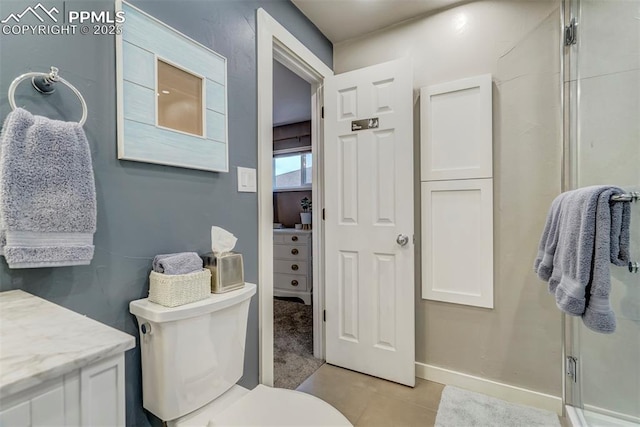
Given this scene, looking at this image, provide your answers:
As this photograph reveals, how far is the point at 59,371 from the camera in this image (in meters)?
0.42

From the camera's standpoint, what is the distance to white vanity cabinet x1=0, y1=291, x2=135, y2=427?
1.30ft

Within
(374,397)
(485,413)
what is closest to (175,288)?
(374,397)

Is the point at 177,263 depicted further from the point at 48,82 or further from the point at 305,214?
the point at 305,214

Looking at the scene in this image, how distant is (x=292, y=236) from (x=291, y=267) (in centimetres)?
39

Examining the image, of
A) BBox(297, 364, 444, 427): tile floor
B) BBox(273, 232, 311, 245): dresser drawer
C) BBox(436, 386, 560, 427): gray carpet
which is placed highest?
BBox(273, 232, 311, 245): dresser drawer

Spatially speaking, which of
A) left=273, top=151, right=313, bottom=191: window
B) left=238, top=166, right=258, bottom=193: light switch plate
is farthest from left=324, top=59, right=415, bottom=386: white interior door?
left=273, top=151, right=313, bottom=191: window

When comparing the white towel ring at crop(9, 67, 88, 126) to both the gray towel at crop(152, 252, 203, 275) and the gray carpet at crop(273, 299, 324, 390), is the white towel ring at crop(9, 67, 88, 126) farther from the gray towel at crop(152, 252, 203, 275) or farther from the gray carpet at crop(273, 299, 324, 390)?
the gray carpet at crop(273, 299, 324, 390)

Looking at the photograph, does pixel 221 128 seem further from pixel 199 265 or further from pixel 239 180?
pixel 199 265

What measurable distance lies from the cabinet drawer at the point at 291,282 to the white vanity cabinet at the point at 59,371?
293 cm

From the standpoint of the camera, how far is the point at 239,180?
1.36 metres

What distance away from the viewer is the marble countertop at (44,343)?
1.31 ft

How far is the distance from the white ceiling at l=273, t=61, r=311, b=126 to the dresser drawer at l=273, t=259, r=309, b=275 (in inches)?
75.7

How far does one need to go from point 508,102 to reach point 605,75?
43 cm

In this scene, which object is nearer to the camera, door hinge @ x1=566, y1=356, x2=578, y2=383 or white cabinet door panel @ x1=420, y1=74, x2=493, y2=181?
door hinge @ x1=566, y1=356, x2=578, y2=383
